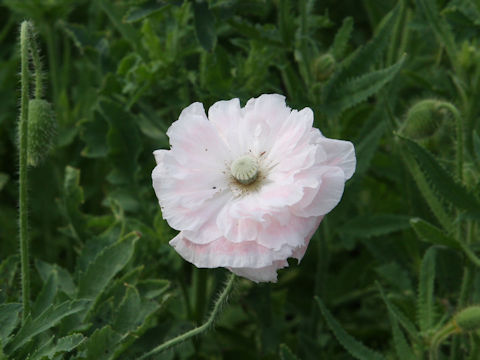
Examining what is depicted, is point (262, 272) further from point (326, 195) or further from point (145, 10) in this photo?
point (145, 10)

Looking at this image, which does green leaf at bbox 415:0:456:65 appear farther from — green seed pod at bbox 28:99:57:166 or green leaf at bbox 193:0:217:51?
green seed pod at bbox 28:99:57:166

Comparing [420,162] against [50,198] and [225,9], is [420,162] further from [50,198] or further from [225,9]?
[50,198]

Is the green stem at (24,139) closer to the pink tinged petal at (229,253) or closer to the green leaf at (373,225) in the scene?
the pink tinged petal at (229,253)

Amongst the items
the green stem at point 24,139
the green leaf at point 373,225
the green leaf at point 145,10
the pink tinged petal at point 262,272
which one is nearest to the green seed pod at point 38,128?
the green stem at point 24,139

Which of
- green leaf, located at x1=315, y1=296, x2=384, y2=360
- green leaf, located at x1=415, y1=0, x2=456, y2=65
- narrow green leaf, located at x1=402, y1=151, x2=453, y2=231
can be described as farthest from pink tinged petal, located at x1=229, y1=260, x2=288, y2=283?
green leaf, located at x1=415, y1=0, x2=456, y2=65

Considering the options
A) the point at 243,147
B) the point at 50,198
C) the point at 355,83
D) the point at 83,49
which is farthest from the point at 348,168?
the point at 50,198
